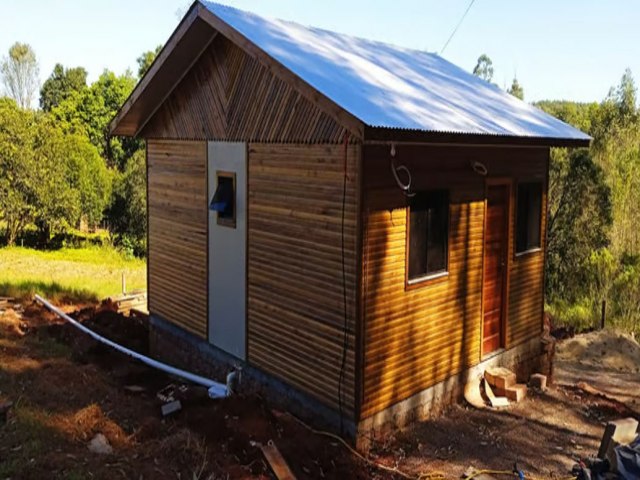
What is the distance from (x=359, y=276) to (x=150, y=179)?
5.56m

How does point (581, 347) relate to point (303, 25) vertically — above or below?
below

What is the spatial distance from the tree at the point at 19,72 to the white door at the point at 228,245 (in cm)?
5929

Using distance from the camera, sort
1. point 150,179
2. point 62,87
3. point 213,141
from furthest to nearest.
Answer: point 62,87 → point 150,179 → point 213,141

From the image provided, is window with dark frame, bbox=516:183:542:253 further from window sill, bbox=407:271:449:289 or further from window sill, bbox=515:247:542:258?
window sill, bbox=407:271:449:289

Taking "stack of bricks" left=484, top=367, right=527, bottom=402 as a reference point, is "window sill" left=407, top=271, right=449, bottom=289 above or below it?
above

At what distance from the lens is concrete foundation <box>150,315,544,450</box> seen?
6840 mm

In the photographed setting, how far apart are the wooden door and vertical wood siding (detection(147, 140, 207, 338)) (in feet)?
13.8

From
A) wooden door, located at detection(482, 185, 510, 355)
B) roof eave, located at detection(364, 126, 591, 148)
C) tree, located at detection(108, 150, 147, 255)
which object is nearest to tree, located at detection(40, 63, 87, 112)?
tree, located at detection(108, 150, 147, 255)

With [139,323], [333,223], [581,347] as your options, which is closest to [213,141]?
[333,223]

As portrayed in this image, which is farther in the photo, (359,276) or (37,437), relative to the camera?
(359,276)

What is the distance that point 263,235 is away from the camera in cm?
779

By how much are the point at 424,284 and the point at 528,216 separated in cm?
299

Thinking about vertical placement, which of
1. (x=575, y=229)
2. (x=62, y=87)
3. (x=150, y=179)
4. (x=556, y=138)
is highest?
(x=62, y=87)

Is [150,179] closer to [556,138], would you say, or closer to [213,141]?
[213,141]
